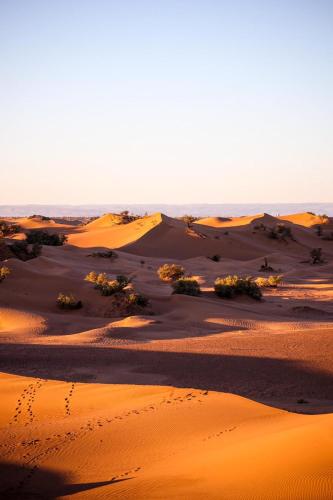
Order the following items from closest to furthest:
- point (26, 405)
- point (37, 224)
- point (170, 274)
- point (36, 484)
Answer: point (36, 484) < point (26, 405) < point (170, 274) < point (37, 224)

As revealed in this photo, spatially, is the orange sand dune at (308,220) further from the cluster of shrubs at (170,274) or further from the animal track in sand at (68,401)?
the animal track in sand at (68,401)

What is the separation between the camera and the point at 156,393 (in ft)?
29.7

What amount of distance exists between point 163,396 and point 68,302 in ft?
38.4

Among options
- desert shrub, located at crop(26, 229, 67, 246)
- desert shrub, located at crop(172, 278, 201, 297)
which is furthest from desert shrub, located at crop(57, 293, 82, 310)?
desert shrub, located at crop(26, 229, 67, 246)

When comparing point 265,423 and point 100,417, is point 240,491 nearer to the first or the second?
point 265,423

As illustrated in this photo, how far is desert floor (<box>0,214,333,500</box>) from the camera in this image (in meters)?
5.21

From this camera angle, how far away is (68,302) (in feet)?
65.9

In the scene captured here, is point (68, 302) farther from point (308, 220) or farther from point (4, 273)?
point (308, 220)

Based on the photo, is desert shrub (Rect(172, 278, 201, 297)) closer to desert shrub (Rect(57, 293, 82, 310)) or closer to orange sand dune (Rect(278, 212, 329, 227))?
desert shrub (Rect(57, 293, 82, 310))

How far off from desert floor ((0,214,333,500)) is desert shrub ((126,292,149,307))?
0.41m

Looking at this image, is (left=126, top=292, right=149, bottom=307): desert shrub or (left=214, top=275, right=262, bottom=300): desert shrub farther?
(left=214, top=275, right=262, bottom=300): desert shrub

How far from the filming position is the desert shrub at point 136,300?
19656 millimetres

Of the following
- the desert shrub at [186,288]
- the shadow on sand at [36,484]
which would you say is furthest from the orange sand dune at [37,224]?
the shadow on sand at [36,484]

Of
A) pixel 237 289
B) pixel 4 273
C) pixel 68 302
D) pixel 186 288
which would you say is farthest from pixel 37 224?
pixel 68 302
